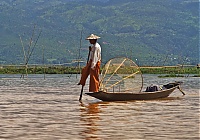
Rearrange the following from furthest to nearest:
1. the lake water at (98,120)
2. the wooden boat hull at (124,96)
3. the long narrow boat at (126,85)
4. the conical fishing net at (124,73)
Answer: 1. the conical fishing net at (124,73)
2. the long narrow boat at (126,85)
3. the wooden boat hull at (124,96)
4. the lake water at (98,120)

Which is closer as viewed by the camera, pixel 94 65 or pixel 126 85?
pixel 94 65

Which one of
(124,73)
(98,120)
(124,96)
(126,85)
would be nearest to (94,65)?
(124,96)

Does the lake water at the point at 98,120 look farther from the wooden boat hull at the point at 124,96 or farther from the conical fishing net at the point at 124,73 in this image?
the conical fishing net at the point at 124,73

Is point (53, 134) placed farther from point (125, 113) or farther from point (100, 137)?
point (125, 113)

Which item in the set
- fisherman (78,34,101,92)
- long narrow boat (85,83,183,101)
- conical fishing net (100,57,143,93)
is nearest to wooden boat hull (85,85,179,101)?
long narrow boat (85,83,183,101)

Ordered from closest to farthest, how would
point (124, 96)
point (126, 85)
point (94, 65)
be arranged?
point (94, 65) < point (124, 96) < point (126, 85)

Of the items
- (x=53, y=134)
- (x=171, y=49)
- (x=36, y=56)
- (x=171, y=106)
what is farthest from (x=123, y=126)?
(x=171, y=49)

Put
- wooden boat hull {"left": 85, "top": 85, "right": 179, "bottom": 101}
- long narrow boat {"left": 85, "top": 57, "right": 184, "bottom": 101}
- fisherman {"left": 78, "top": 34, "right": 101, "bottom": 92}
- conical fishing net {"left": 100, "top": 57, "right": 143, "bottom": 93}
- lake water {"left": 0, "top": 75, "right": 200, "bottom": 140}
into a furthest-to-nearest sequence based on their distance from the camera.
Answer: conical fishing net {"left": 100, "top": 57, "right": 143, "bottom": 93}
long narrow boat {"left": 85, "top": 57, "right": 184, "bottom": 101}
wooden boat hull {"left": 85, "top": 85, "right": 179, "bottom": 101}
fisherman {"left": 78, "top": 34, "right": 101, "bottom": 92}
lake water {"left": 0, "top": 75, "right": 200, "bottom": 140}

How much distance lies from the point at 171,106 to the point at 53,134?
579cm

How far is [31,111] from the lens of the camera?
13.3 meters

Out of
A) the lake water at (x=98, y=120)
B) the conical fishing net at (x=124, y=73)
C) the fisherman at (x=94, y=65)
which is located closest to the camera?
the lake water at (x=98, y=120)

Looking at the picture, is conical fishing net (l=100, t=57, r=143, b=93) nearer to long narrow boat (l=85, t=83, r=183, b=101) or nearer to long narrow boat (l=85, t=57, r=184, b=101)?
long narrow boat (l=85, t=57, r=184, b=101)

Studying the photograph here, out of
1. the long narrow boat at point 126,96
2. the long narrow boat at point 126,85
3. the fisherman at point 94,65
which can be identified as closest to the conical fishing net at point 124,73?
the long narrow boat at point 126,85

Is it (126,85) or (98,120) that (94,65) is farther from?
(98,120)
